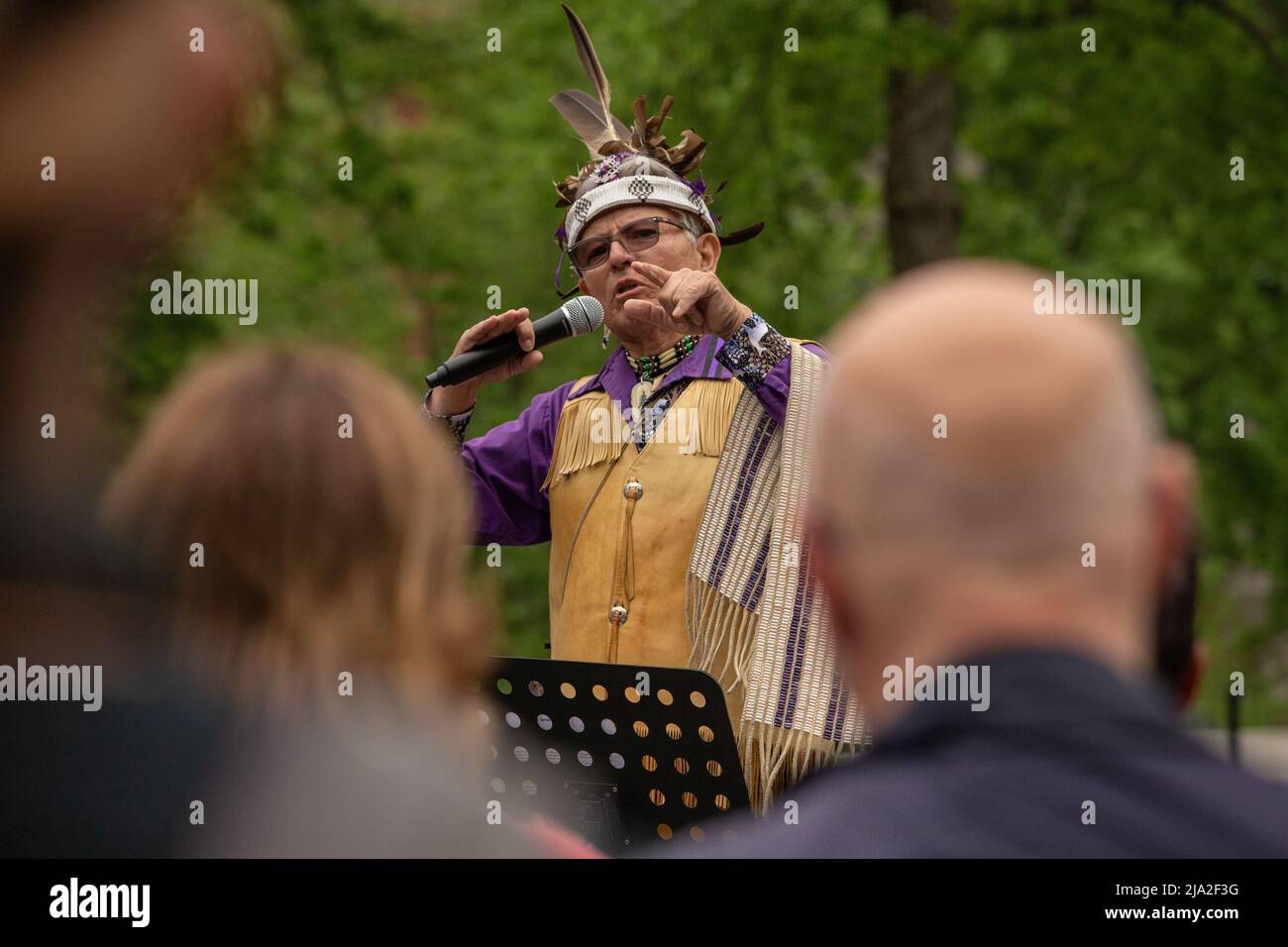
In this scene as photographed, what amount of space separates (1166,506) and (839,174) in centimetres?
709

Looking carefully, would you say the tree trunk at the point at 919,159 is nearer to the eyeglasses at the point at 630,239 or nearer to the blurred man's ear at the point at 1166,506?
the eyeglasses at the point at 630,239

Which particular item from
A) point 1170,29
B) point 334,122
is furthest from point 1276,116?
point 334,122

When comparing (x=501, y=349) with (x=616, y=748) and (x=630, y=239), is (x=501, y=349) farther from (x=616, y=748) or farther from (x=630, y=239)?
(x=616, y=748)

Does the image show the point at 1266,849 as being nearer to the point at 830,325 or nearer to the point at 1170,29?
the point at 1170,29

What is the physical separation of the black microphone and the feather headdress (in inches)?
17.3

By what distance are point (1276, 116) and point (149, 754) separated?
23.7 feet

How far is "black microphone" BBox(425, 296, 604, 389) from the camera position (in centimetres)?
334

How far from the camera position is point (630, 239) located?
12.1ft

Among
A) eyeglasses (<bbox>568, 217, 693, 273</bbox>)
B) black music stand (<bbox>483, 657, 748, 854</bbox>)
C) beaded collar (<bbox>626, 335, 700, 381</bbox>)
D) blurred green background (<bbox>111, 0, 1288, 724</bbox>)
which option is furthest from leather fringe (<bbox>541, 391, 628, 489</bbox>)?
blurred green background (<bbox>111, 0, 1288, 724</bbox>)

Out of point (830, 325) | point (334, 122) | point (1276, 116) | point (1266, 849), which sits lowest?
point (1266, 849)

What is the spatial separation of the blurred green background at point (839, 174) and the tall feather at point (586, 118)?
2523mm

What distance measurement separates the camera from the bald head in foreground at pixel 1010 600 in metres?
1.14

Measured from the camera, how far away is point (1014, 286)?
1238 millimetres

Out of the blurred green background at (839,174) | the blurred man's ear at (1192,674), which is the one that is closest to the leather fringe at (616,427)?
the blurred man's ear at (1192,674)
